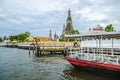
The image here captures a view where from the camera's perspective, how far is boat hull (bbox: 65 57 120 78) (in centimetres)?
1906

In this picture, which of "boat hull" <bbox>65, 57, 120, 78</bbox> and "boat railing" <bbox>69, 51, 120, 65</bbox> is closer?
"boat hull" <bbox>65, 57, 120, 78</bbox>

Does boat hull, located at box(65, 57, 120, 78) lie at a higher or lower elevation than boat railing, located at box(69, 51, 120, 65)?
lower

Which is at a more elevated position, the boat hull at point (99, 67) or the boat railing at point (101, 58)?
the boat railing at point (101, 58)

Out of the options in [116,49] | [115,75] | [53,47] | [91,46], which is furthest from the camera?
[53,47]

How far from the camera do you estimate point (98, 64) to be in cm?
2091

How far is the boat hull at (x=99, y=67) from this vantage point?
1906 cm

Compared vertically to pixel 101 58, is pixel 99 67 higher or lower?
lower

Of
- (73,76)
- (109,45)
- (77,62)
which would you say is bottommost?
(73,76)

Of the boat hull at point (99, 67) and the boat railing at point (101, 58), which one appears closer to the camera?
the boat hull at point (99, 67)

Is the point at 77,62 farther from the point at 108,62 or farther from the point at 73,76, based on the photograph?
the point at 108,62

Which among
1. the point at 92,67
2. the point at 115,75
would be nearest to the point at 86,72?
the point at 92,67

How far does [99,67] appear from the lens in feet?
68.3

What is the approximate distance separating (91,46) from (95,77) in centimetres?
1191

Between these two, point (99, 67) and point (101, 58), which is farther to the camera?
point (101, 58)
